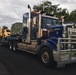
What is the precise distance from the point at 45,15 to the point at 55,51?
3.39m

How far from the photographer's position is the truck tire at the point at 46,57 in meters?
9.07

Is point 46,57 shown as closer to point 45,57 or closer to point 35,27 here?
point 45,57

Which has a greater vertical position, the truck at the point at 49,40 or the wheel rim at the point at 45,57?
the truck at the point at 49,40

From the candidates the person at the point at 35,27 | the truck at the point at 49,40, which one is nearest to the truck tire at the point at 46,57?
the truck at the point at 49,40

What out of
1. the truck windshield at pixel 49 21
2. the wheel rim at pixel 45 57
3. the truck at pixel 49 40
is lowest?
the wheel rim at pixel 45 57

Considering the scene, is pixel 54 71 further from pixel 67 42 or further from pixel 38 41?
pixel 38 41

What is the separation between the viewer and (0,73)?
25.2 feet

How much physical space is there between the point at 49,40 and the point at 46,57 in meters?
0.94

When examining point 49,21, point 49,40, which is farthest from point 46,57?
point 49,21

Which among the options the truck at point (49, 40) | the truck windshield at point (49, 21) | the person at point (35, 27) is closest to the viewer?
the truck at point (49, 40)

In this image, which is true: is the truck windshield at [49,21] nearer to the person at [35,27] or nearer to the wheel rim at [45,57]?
the person at [35,27]

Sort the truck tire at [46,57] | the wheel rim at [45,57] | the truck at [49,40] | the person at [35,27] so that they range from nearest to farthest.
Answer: the truck at [49,40]
the truck tire at [46,57]
the wheel rim at [45,57]
the person at [35,27]

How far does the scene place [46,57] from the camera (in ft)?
31.0

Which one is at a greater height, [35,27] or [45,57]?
[35,27]
